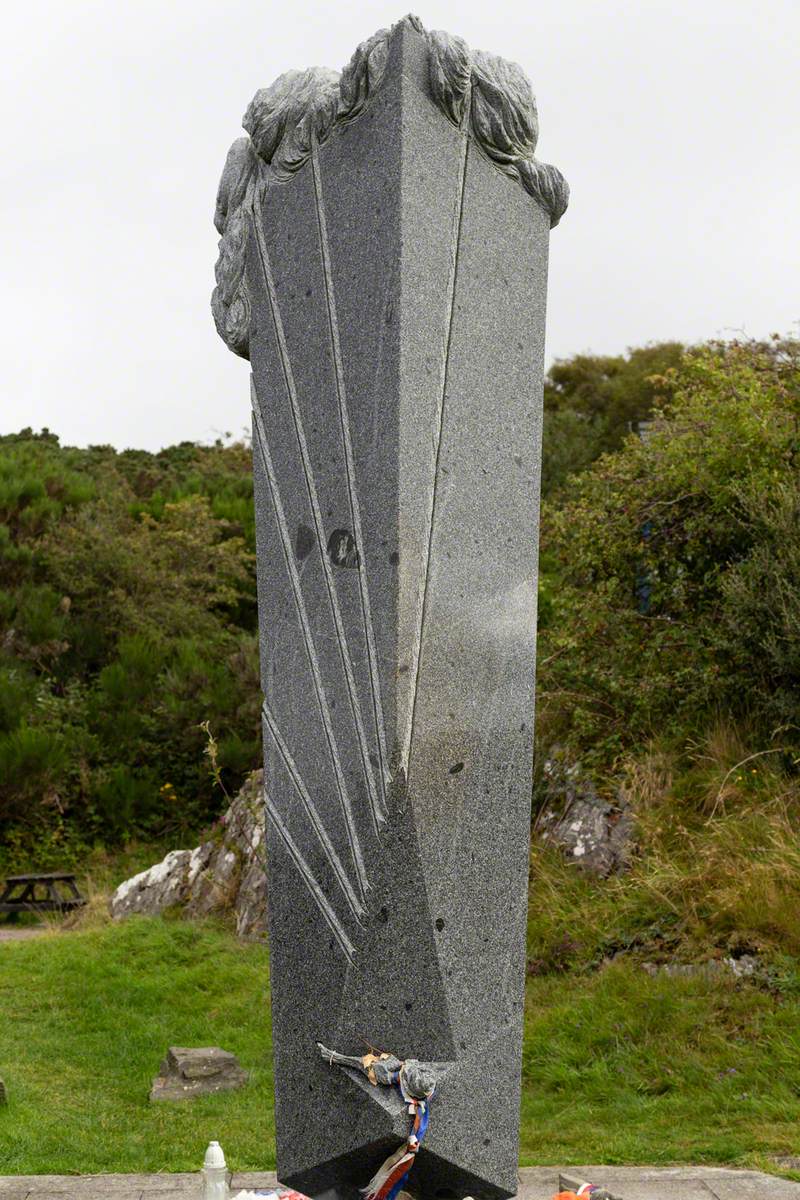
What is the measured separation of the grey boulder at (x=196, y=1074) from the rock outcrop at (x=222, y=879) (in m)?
2.40

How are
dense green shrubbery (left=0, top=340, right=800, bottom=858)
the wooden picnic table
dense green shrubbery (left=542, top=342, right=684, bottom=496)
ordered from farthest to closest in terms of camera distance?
dense green shrubbery (left=542, top=342, right=684, bottom=496), the wooden picnic table, dense green shrubbery (left=0, top=340, right=800, bottom=858)

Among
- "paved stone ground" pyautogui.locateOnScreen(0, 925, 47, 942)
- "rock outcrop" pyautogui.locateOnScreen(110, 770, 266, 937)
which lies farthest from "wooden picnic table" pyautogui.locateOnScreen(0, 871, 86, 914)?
"rock outcrop" pyautogui.locateOnScreen(110, 770, 266, 937)

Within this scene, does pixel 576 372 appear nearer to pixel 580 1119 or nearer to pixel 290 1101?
pixel 580 1119

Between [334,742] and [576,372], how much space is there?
19968 millimetres

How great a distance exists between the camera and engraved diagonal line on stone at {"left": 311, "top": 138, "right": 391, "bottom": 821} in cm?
286

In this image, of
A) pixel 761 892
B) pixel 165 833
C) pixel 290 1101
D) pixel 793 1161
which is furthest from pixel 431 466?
pixel 165 833

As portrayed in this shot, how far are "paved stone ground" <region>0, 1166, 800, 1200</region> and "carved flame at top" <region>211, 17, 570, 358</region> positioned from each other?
109 inches

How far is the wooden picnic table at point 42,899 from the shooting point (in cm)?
1077

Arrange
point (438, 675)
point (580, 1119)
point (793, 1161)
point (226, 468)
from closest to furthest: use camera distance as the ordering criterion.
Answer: point (438, 675) → point (793, 1161) → point (580, 1119) → point (226, 468)

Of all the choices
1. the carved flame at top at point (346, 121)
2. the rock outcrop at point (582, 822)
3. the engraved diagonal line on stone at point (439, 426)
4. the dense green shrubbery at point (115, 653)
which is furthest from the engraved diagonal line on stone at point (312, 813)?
the dense green shrubbery at point (115, 653)

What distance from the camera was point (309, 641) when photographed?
9.98 ft

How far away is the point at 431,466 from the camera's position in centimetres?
293

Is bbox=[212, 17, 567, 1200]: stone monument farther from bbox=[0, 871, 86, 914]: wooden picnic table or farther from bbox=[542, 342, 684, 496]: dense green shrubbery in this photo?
bbox=[542, 342, 684, 496]: dense green shrubbery

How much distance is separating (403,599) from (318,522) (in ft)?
1.08
